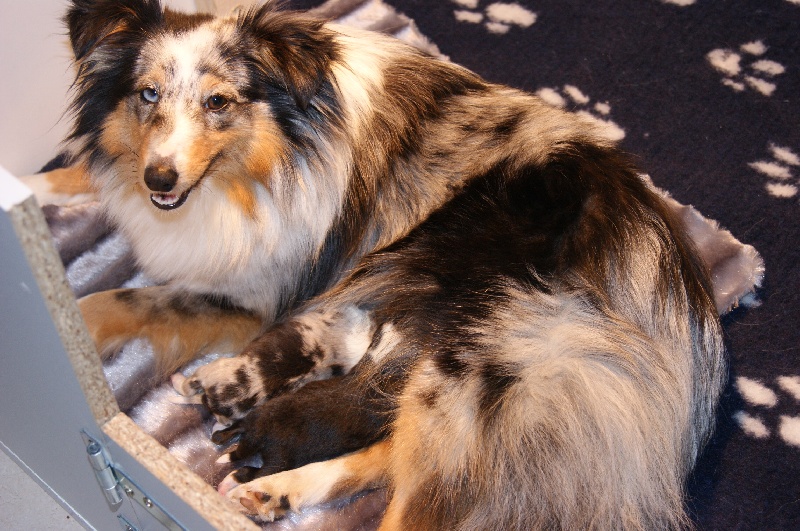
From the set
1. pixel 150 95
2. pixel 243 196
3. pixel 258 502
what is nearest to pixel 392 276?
pixel 243 196

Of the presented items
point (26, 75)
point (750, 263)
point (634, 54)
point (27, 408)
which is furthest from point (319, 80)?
point (634, 54)

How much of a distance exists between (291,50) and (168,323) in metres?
0.99

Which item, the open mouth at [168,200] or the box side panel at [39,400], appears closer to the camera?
the box side panel at [39,400]

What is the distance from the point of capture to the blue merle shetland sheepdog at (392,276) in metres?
2.18

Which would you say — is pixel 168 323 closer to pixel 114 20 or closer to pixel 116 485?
pixel 116 485

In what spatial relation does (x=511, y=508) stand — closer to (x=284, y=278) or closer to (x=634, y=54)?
(x=284, y=278)

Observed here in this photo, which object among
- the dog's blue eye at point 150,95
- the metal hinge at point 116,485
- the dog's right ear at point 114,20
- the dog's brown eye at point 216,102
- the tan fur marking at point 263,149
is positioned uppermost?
the dog's right ear at point 114,20

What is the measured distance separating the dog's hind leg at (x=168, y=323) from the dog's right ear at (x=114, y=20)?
798 millimetres

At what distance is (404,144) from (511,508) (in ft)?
3.76

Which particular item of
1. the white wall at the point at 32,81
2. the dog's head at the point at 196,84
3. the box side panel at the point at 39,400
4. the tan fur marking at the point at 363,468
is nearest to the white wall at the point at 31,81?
the white wall at the point at 32,81

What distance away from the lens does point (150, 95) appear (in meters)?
2.37

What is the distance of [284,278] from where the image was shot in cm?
276

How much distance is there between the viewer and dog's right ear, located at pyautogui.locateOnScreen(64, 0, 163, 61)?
2.38 m

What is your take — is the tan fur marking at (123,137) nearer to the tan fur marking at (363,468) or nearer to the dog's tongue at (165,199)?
the dog's tongue at (165,199)
